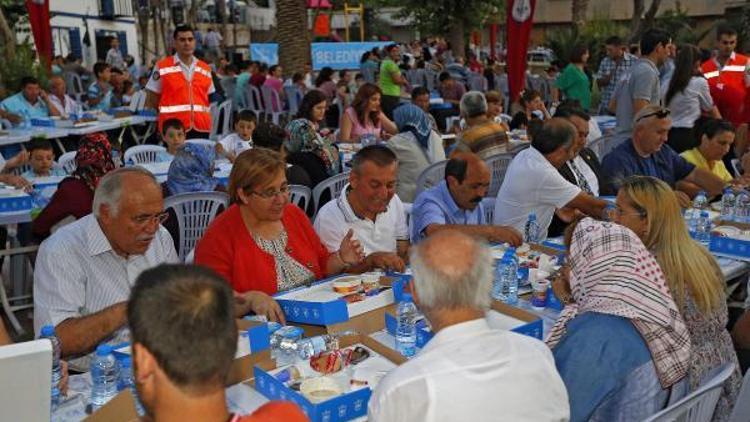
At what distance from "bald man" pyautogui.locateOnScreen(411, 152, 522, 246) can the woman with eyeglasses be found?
1237mm

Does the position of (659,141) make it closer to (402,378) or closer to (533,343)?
(533,343)

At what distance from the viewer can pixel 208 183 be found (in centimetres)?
505

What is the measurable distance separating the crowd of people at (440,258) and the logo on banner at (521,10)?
199 cm

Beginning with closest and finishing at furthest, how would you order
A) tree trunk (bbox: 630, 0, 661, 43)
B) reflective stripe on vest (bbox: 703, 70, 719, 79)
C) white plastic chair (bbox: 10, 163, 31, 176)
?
white plastic chair (bbox: 10, 163, 31, 176)
reflective stripe on vest (bbox: 703, 70, 719, 79)
tree trunk (bbox: 630, 0, 661, 43)

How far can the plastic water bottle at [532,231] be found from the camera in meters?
4.16

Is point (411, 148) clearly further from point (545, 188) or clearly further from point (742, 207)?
point (742, 207)

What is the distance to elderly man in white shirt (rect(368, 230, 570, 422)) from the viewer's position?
5.53 feet

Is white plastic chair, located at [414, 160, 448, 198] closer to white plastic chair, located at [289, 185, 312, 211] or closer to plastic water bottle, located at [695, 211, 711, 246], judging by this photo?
white plastic chair, located at [289, 185, 312, 211]

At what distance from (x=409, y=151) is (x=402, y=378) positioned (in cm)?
434

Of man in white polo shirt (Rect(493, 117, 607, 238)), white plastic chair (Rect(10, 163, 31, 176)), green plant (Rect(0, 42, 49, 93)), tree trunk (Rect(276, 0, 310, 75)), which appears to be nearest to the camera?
man in white polo shirt (Rect(493, 117, 607, 238))

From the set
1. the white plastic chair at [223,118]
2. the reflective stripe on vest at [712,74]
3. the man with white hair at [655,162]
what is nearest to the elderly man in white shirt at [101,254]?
the man with white hair at [655,162]

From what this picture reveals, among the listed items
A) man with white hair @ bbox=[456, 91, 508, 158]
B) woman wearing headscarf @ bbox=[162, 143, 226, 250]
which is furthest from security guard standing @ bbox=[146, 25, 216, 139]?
man with white hair @ bbox=[456, 91, 508, 158]

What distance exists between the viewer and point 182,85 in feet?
25.3

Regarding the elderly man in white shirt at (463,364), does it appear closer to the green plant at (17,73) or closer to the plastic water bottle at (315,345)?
the plastic water bottle at (315,345)
